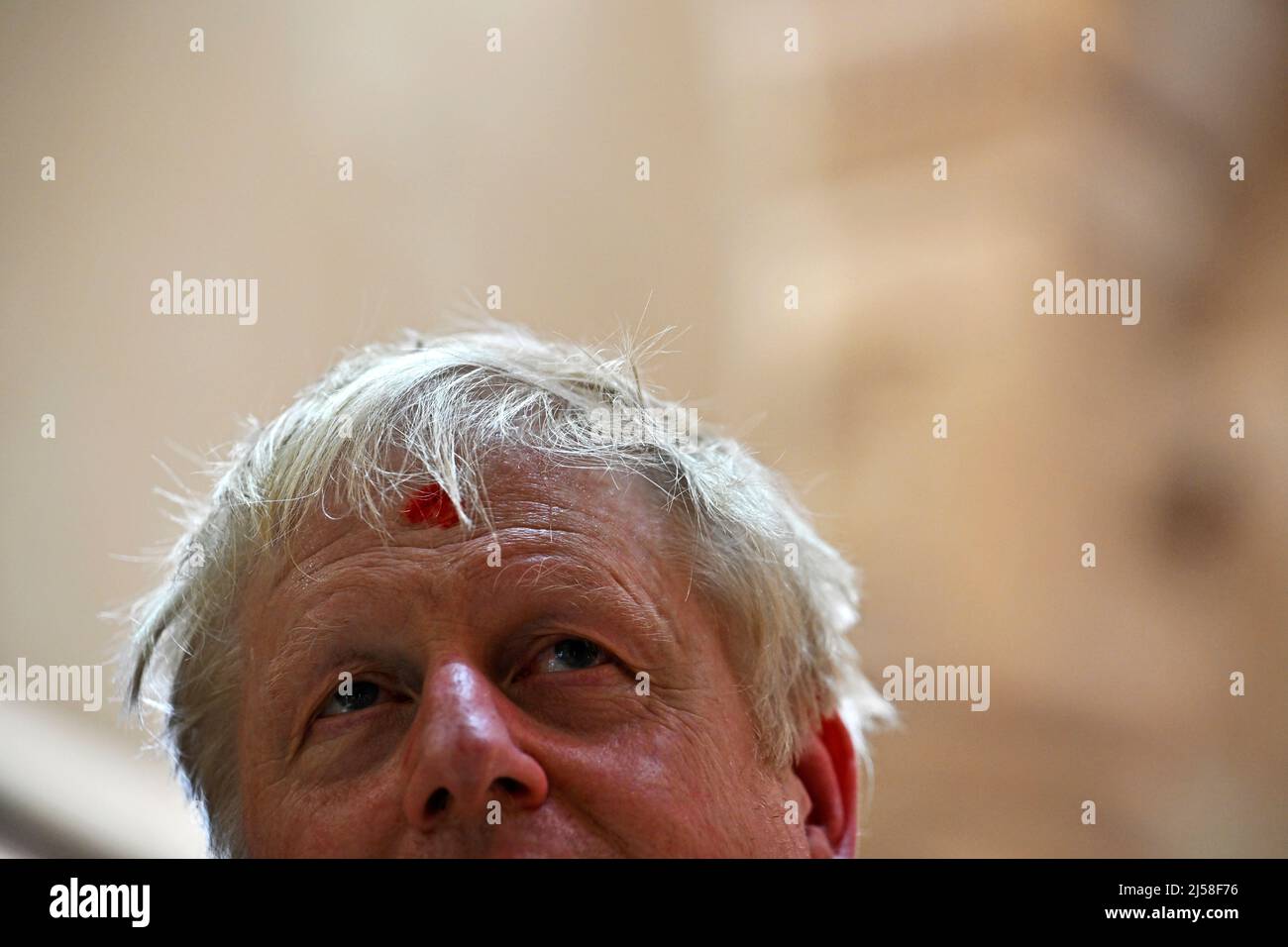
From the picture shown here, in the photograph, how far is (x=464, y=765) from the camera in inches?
39.2

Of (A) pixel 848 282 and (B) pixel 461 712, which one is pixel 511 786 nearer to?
(B) pixel 461 712

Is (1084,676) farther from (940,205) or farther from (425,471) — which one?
(425,471)

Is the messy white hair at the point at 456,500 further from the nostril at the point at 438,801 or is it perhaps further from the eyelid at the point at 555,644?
the nostril at the point at 438,801

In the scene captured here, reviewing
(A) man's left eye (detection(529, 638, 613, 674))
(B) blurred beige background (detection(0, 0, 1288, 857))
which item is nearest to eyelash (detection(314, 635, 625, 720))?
(A) man's left eye (detection(529, 638, 613, 674))

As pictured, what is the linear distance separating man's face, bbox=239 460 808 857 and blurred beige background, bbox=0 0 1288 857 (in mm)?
1321

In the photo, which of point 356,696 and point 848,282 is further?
point 848,282

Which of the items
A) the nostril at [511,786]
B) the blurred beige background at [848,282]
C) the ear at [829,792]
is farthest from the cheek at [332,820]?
the blurred beige background at [848,282]

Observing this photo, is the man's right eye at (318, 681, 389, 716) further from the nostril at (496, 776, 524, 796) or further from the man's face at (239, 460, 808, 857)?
the nostril at (496, 776, 524, 796)

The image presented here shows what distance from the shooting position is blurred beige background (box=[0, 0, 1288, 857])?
2.52 metres

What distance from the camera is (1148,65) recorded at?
9.52 ft

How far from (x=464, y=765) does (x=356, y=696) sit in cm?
22

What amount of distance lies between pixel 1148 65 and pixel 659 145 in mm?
1253

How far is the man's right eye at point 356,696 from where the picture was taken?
1159 mm

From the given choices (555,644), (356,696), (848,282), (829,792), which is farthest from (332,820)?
(848,282)
